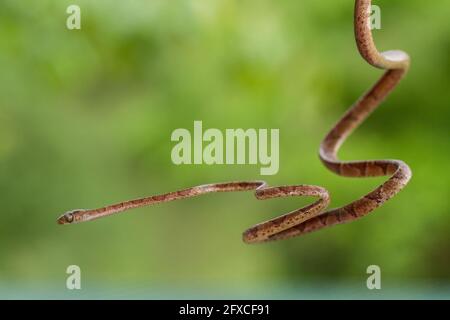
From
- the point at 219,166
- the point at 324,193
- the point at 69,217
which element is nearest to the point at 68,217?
the point at 69,217

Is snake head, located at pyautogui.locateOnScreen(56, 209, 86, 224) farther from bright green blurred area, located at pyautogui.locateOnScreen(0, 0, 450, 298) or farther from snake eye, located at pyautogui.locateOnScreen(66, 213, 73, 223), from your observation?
bright green blurred area, located at pyautogui.locateOnScreen(0, 0, 450, 298)

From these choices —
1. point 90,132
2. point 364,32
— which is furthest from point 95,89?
point 364,32

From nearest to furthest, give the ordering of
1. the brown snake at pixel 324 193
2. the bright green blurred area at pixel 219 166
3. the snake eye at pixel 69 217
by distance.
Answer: the brown snake at pixel 324 193 < the snake eye at pixel 69 217 < the bright green blurred area at pixel 219 166

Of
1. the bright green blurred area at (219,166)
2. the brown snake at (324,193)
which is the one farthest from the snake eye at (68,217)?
the bright green blurred area at (219,166)

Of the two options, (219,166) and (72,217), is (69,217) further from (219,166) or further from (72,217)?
(219,166)

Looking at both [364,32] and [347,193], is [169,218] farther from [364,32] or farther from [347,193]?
[364,32]

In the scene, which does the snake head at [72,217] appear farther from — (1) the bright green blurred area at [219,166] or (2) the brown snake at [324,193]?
(1) the bright green blurred area at [219,166]
